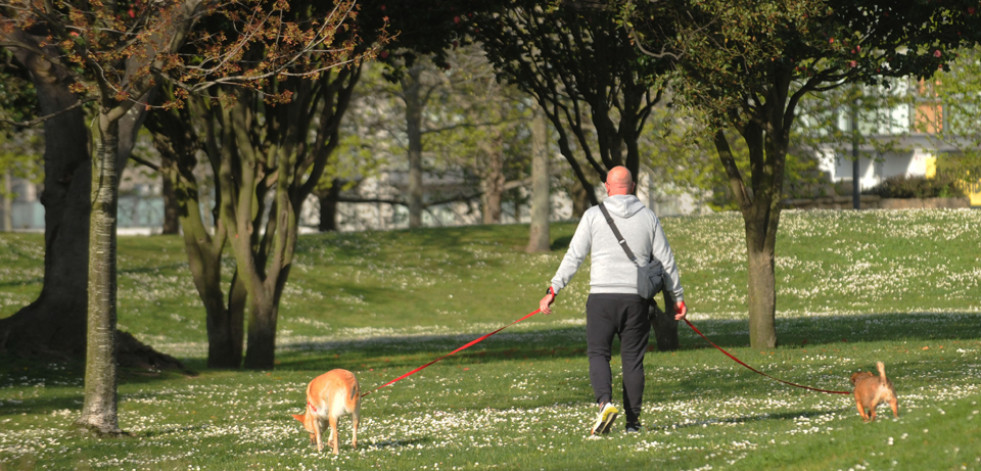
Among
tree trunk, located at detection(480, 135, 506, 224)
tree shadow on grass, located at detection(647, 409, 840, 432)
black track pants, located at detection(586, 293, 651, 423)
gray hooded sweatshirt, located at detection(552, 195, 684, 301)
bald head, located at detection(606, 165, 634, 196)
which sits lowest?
tree shadow on grass, located at detection(647, 409, 840, 432)

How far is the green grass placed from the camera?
9086 millimetres

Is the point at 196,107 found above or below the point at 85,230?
above

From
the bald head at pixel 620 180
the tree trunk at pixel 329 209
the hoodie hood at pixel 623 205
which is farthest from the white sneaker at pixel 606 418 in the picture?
the tree trunk at pixel 329 209

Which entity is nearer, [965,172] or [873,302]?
[873,302]

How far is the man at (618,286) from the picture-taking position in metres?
9.73

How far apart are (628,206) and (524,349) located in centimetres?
1735

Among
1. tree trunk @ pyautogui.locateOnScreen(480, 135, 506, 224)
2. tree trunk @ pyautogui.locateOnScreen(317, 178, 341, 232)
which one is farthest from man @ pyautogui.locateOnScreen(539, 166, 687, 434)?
tree trunk @ pyautogui.locateOnScreen(317, 178, 341, 232)

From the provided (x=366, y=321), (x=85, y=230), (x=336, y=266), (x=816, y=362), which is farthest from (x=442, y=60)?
(x=336, y=266)

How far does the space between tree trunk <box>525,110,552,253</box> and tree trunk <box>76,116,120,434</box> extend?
33.6m

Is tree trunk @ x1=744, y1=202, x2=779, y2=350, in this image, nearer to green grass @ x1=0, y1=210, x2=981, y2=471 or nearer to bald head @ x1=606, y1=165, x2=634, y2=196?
green grass @ x1=0, y1=210, x2=981, y2=471

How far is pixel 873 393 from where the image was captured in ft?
30.2

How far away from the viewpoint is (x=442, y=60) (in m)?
22.2

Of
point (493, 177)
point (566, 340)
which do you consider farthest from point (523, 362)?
point (493, 177)

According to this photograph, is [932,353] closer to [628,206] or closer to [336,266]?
[628,206]
